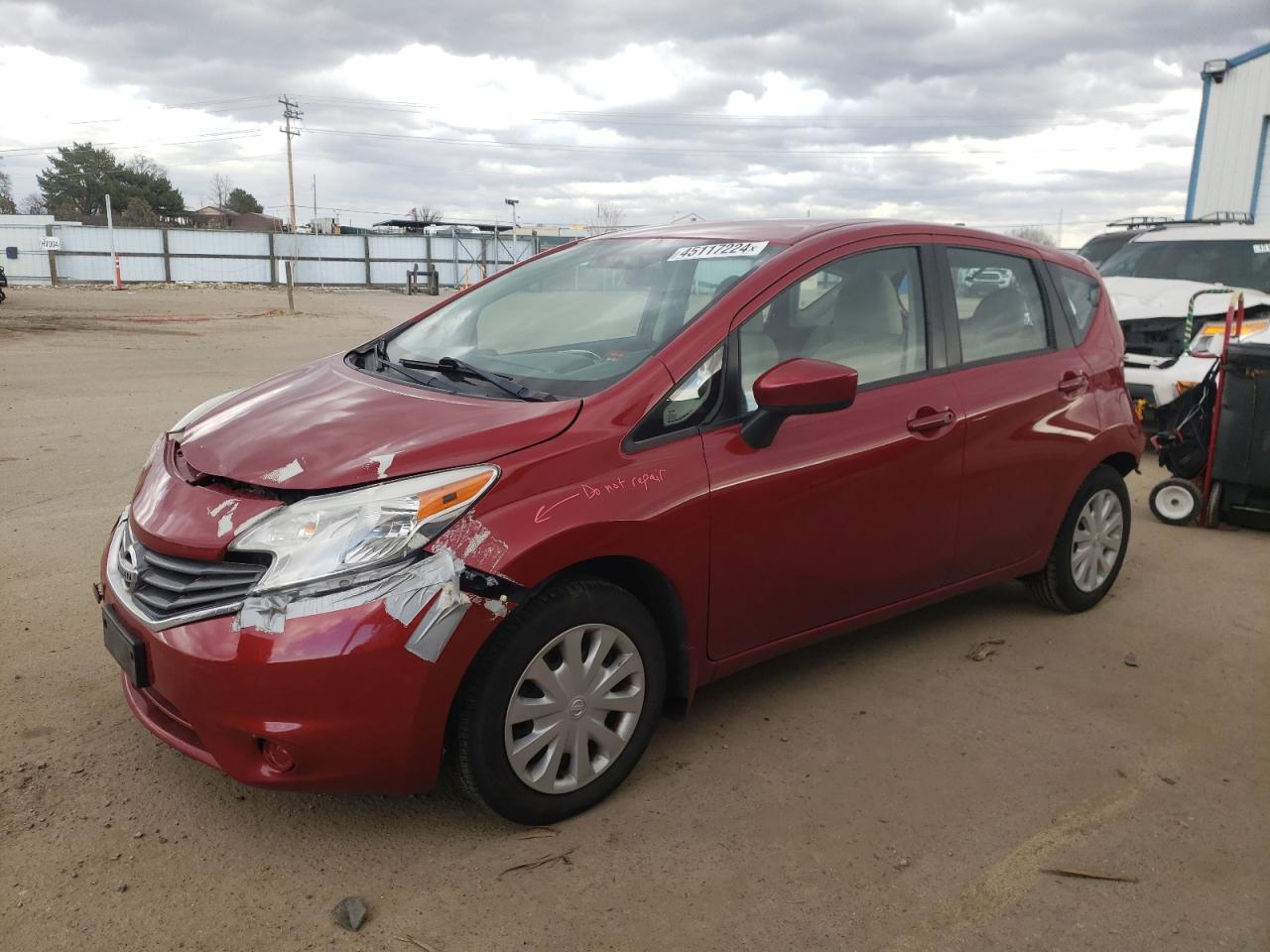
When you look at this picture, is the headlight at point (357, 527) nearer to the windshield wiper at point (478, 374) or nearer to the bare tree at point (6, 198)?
the windshield wiper at point (478, 374)

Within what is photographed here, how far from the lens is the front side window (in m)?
3.31

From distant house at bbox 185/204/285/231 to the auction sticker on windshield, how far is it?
68.5m

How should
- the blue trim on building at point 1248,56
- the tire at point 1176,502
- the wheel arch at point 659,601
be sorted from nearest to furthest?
1. the wheel arch at point 659,601
2. the tire at point 1176,502
3. the blue trim on building at point 1248,56

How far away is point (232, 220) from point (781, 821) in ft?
258

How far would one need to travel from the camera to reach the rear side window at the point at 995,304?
13.1 ft

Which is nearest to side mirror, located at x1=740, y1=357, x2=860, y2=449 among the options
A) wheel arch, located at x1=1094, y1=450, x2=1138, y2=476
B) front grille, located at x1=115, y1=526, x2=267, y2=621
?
front grille, located at x1=115, y1=526, x2=267, y2=621

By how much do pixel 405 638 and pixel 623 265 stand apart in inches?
74.3

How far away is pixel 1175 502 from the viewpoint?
6.43 meters

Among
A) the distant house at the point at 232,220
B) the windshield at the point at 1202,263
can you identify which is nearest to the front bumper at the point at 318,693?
the windshield at the point at 1202,263

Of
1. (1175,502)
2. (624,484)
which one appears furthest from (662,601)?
(1175,502)

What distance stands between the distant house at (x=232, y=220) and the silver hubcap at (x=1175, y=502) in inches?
2653

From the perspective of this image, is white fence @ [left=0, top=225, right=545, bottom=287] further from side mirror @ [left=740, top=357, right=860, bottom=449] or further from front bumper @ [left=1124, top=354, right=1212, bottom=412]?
side mirror @ [left=740, top=357, right=860, bottom=449]

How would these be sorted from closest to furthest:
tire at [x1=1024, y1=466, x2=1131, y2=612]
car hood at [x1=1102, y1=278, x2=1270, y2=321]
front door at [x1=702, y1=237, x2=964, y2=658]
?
front door at [x1=702, y1=237, x2=964, y2=658] → tire at [x1=1024, y1=466, x2=1131, y2=612] → car hood at [x1=1102, y1=278, x2=1270, y2=321]

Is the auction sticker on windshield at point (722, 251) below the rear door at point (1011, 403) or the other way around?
the other way around
